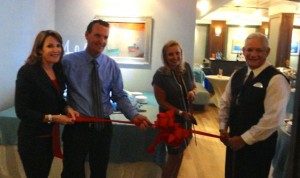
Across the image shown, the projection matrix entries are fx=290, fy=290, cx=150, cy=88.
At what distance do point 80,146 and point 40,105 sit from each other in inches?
13.9

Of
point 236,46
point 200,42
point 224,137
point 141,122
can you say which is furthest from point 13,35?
point 236,46

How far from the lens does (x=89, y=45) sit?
185 centimetres

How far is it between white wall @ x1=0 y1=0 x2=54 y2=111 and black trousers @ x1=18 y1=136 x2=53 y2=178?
1.45 metres

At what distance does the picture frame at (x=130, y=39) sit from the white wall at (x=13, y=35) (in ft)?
2.84

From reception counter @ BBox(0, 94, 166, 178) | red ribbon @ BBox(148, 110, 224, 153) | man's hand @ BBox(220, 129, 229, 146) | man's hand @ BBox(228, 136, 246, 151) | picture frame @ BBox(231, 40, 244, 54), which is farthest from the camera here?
picture frame @ BBox(231, 40, 244, 54)

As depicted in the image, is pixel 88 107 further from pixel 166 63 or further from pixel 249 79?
pixel 249 79

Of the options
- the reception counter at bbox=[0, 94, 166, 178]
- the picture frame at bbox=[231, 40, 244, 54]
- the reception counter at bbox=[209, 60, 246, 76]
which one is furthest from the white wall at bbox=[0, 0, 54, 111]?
the picture frame at bbox=[231, 40, 244, 54]

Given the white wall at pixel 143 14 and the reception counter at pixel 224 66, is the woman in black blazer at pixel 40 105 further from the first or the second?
the reception counter at pixel 224 66

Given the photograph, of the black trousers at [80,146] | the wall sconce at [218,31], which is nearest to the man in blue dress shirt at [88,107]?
the black trousers at [80,146]

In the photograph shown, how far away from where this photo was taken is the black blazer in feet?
5.36

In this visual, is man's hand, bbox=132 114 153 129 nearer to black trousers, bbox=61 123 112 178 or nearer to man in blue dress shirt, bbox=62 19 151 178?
man in blue dress shirt, bbox=62 19 151 178

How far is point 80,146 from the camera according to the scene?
1806mm

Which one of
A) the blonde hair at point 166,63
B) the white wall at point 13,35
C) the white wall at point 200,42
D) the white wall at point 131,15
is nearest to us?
the blonde hair at point 166,63

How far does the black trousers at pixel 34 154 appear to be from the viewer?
1680 mm
